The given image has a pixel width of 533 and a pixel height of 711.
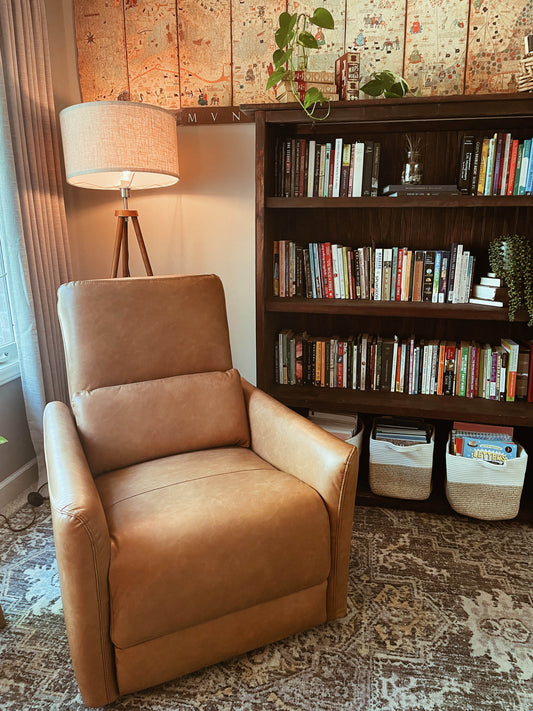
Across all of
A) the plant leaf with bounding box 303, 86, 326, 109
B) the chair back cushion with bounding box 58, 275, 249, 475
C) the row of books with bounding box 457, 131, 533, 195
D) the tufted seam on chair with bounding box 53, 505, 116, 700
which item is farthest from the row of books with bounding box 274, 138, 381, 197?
the tufted seam on chair with bounding box 53, 505, 116, 700

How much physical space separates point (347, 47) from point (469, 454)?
5.83 ft

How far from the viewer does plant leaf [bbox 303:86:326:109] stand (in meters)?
1.90

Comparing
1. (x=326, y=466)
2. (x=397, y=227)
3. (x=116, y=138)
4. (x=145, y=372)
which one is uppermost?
(x=116, y=138)

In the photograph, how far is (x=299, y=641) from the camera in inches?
60.9

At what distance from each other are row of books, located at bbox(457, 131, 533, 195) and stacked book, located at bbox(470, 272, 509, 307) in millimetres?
335

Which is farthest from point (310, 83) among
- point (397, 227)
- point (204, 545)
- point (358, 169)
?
point (204, 545)

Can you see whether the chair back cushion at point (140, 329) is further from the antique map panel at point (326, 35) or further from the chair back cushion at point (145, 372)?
the antique map panel at point (326, 35)

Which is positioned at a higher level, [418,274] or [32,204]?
[32,204]

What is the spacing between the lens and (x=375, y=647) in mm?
1527

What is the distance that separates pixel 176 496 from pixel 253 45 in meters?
1.98

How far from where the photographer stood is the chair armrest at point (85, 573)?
1.18 meters

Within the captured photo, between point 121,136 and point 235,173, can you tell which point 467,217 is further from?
point 121,136

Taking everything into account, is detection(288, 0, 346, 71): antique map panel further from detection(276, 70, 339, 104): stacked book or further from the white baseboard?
the white baseboard

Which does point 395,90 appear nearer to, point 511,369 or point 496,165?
point 496,165
